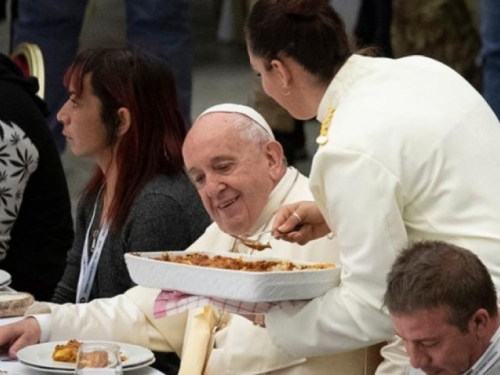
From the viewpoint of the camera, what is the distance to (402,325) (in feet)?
10.7

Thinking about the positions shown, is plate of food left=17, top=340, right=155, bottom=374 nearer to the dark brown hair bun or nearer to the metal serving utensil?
the metal serving utensil

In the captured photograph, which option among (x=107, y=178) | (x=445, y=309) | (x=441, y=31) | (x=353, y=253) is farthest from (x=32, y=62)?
(x=445, y=309)

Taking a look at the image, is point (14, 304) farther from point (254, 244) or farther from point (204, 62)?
point (204, 62)

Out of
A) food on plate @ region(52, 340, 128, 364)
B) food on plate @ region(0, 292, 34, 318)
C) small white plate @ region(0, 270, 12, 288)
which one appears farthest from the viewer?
small white plate @ region(0, 270, 12, 288)

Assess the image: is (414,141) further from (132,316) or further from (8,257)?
(8,257)

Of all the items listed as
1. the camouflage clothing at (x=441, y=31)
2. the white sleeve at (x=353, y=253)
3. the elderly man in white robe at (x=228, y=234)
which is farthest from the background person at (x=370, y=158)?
the camouflage clothing at (x=441, y=31)

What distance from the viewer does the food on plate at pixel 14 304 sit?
4.35m

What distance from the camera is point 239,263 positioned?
12.5ft

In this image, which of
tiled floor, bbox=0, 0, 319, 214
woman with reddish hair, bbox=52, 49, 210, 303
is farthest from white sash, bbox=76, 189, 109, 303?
tiled floor, bbox=0, 0, 319, 214

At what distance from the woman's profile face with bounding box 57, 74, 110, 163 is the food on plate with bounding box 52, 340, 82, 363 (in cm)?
123

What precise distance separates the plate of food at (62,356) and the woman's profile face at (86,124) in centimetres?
116

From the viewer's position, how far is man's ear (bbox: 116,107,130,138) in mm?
4996

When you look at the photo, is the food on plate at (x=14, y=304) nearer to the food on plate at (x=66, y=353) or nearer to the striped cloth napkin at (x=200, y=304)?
the food on plate at (x=66, y=353)

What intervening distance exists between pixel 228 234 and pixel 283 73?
0.69 m
